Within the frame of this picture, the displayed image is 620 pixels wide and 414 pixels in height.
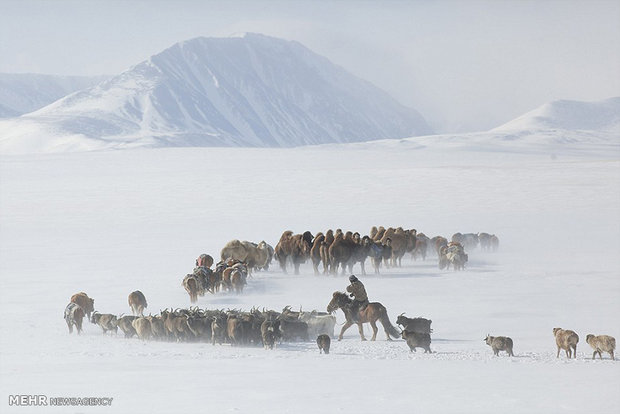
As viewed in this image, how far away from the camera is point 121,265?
2631cm

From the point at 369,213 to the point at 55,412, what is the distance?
111 feet

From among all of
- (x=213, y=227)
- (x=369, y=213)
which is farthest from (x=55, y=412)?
(x=369, y=213)

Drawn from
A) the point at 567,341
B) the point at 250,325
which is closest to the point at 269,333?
the point at 250,325

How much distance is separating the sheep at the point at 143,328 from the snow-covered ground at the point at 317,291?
44cm

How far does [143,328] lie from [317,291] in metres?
6.51

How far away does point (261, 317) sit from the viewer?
1474 cm

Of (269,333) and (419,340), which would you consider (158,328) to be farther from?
(419,340)

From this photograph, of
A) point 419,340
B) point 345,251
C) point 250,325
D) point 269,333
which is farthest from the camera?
point 345,251

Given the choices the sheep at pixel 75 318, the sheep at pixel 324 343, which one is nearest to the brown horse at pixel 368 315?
the sheep at pixel 324 343

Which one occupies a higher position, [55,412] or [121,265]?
[121,265]

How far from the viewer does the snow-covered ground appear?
34.0 ft

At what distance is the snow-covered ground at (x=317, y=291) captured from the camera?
34.0 ft

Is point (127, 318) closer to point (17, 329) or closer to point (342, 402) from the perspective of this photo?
point (17, 329)

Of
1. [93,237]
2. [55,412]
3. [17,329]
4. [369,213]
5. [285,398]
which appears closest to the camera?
[55,412]
